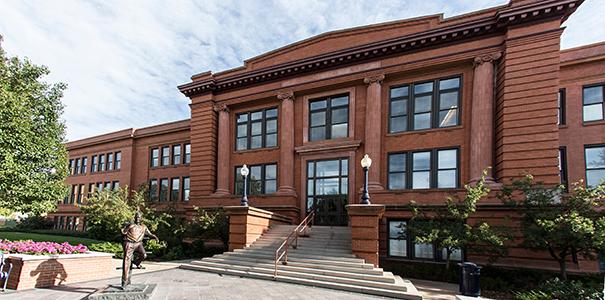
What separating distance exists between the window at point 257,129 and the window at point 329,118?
2.78 metres

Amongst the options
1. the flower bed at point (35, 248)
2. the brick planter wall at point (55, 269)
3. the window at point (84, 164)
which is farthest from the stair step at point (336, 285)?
the window at point (84, 164)

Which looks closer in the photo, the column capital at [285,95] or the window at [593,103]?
the window at [593,103]

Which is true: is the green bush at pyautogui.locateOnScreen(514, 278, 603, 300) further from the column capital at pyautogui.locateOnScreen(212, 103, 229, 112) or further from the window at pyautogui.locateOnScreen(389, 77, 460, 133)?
the column capital at pyautogui.locateOnScreen(212, 103, 229, 112)

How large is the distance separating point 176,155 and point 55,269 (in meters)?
19.7

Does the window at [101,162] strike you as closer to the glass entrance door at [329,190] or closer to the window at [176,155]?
the window at [176,155]

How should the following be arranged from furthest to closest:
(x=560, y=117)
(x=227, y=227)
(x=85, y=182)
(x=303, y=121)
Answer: (x=85, y=182) < (x=303, y=121) < (x=227, y=227) < (x=560, y=117)

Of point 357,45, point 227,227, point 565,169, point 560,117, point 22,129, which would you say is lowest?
point 227,227

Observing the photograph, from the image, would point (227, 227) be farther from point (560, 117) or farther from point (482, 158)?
point (560, 117)

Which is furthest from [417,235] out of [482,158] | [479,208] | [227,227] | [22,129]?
[22,129]

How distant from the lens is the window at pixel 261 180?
21531 millimetres

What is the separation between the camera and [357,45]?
19453 millimetres

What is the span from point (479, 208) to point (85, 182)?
Answer: 123 ft

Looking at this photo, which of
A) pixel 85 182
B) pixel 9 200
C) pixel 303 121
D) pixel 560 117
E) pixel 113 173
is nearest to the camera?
pixel 9 200

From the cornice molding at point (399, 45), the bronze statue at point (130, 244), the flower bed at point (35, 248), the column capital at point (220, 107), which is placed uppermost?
the cornice molding at point (399, 45)
